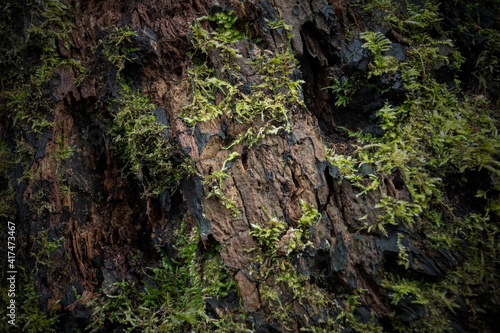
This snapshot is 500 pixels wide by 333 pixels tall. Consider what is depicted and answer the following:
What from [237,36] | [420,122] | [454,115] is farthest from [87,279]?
[454,115]

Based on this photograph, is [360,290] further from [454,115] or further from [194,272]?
[454,115]

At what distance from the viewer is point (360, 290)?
2686 millimetres

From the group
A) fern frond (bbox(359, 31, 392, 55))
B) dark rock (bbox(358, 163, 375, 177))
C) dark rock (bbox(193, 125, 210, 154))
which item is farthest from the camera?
fern frond (bbox(359, 31, 392, 55))

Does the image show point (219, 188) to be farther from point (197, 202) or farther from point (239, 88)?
point (239, 88)

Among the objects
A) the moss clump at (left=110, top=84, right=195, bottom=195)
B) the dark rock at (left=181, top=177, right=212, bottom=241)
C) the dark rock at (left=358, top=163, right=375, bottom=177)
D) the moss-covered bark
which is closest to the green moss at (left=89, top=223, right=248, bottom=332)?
the moss-covered bark

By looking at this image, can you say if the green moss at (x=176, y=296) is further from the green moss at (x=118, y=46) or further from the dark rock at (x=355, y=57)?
the dark rock at (x=355, y=57)

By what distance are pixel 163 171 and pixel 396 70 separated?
3284mm

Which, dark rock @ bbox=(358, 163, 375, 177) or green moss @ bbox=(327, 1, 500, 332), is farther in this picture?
dark rock @ bbox=(358, 163, 375, 177)

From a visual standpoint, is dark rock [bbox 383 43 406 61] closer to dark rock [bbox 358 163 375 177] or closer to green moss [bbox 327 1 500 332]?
green moss [bbox 327 1 500 332]

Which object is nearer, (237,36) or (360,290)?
(360,290)

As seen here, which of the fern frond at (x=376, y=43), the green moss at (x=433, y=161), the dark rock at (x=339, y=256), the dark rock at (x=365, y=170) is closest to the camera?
the green moss at (x=433, y=161)

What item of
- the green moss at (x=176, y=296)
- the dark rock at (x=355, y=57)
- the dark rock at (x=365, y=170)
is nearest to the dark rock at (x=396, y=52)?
the dark rock at (x=355, y=57)

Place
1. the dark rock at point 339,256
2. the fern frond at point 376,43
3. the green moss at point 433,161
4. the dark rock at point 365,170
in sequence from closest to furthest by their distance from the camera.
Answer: the green moss at point 433,161 < the dark rock at point 339,256 < the dark rock at point 365,170 < the fern frond at point 376,43

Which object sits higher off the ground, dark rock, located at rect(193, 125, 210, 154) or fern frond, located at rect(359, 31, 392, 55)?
fern frond, located at rect(359, 31, 392, 55)
